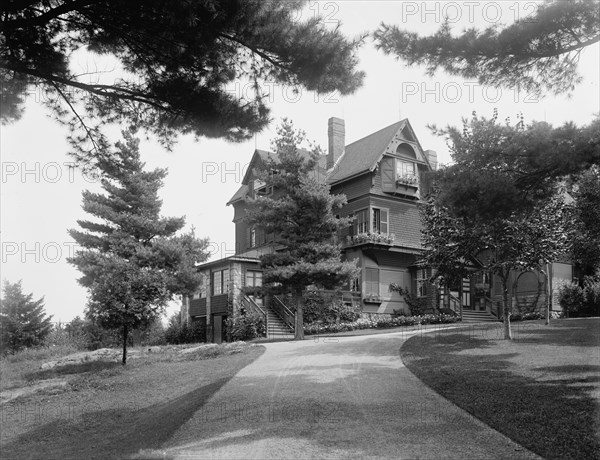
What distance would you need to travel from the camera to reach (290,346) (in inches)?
854

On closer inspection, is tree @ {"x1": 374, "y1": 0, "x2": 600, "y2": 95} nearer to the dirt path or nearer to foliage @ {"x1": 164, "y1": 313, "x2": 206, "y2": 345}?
the dirt path

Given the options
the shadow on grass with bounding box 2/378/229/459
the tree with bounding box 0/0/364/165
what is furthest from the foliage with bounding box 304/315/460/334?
the tree with bounding box 0/0/364/165

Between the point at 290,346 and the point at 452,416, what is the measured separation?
36.6ft

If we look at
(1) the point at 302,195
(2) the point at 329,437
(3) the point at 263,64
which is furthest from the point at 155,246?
(2) the point at 329,437

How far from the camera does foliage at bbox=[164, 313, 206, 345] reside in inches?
1319

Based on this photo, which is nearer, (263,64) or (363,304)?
(263,64)

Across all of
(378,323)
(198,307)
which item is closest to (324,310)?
(378,323)

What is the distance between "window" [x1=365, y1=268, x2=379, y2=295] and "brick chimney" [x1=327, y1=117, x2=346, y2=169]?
7581 mm

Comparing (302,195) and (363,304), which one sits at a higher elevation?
(302,195)

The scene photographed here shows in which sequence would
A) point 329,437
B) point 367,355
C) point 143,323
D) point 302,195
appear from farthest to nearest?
point 302,195 → point 143,323 → point 367,355 → point 329,437

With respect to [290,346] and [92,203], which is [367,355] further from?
[92,203]

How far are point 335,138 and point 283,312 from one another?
12.2 meters

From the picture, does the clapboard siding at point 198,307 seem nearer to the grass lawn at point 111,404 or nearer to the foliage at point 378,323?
the foliage at point 378,323

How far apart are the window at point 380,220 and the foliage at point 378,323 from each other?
16.1 ft
